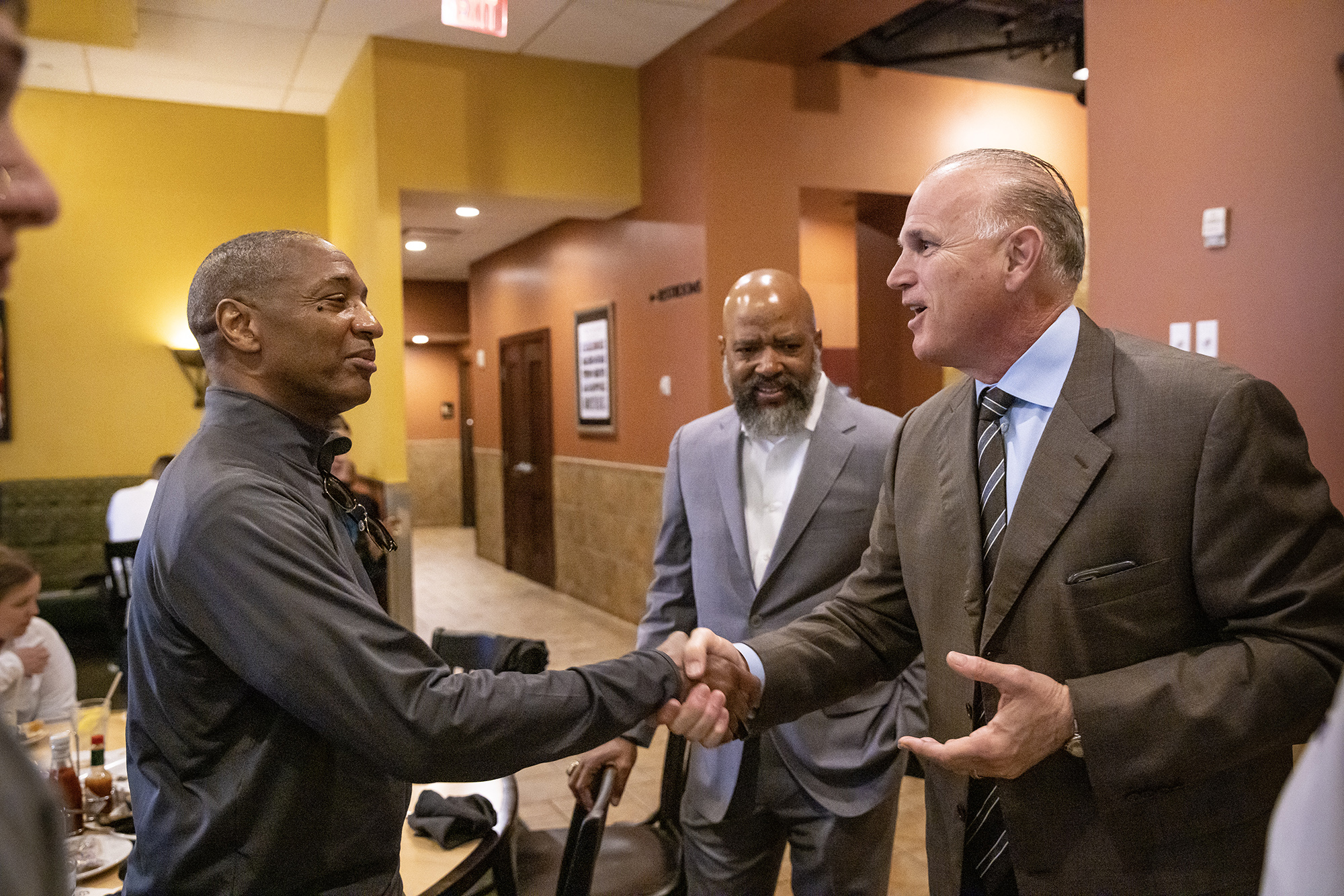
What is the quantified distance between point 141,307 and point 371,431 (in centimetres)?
213

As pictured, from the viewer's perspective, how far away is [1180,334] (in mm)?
3092

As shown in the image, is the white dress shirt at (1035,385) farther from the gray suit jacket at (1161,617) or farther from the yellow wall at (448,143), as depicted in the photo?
the yellow wall at (448,143)

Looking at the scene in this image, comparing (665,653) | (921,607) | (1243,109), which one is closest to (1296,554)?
(921,607)

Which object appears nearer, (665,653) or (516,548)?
(665,653)

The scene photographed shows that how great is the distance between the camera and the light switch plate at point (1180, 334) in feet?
10.1

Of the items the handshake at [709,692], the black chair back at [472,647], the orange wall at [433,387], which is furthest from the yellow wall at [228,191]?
the orange wall at [433,387]

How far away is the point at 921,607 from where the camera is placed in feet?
4.99

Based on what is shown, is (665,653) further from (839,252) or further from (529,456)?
(529,456)

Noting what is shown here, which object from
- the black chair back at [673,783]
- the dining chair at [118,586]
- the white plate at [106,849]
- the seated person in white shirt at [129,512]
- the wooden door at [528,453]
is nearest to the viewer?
the white plate at [106,849]

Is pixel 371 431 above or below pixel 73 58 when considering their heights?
below

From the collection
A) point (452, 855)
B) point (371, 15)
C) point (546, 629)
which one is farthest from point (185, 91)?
point (452, 855)

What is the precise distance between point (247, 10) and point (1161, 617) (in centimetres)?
598

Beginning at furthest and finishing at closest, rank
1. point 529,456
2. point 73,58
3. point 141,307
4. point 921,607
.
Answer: point 529,456
point 141,307
point 73,58
point 921,607

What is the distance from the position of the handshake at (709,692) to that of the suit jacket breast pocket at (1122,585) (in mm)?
625
